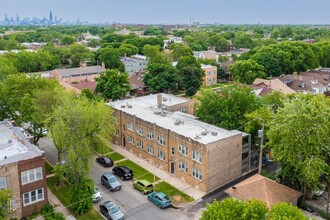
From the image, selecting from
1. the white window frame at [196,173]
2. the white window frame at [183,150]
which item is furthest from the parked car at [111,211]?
the white window frame at [183,150]

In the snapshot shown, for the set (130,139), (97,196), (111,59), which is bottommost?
(97,196)

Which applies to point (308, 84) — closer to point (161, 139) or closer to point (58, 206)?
point (161, 139)

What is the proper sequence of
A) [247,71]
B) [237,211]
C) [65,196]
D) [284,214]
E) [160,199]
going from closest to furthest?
1. [284,214]
2. [237,211]
3. [160,199]
4. [65,196]
5. [247,71]

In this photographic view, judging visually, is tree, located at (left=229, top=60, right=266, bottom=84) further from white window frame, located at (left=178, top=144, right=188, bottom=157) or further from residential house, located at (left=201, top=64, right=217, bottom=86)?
white window frame, located at (left=178, top=144, right=188, bottom=157)

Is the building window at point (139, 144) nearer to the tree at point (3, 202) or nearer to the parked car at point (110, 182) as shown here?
the parked car at point (110, 182)

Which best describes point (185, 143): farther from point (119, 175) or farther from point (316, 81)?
point (316, 81)

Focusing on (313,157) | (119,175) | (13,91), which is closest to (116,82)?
(13,91)

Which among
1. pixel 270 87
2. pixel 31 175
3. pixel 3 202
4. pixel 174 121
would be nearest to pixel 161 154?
pixel 174 121
